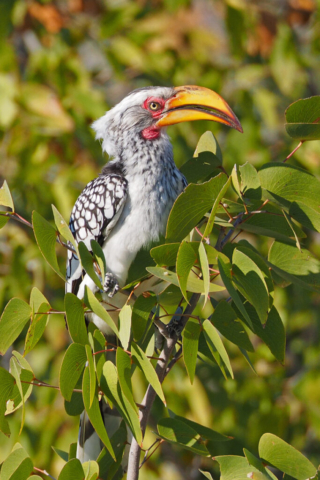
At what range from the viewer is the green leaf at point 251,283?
4.12 feet

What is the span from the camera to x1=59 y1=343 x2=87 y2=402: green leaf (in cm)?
132

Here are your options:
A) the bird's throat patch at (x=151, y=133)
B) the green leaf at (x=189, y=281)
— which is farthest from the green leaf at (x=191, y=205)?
the bird's throat patch at (x=151, y=133)

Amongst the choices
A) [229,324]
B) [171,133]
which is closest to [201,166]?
[229,324]

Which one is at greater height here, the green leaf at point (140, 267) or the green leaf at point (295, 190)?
the green leaf at point (295, 190)

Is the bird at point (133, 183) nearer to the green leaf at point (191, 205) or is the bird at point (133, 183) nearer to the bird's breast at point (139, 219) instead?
the bird's breast at point (139, 219)

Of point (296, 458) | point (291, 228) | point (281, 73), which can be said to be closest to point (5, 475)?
point (296, 458)

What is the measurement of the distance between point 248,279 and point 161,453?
10.3 feet

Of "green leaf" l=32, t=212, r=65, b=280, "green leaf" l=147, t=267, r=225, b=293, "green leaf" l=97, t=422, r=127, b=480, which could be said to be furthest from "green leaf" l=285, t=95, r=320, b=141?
"green leaf" l=97, t=422, r=127, b=480

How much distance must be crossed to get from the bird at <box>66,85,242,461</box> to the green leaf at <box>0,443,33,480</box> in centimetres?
67

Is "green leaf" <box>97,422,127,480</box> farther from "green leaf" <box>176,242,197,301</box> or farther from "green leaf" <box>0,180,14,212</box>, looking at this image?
"green leaf" <box>0,180,14,212</box>

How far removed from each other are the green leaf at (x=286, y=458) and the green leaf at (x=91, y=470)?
0.40 metres

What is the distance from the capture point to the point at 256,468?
1271 millimetres

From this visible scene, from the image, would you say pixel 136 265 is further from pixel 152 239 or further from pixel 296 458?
pixel 296 458

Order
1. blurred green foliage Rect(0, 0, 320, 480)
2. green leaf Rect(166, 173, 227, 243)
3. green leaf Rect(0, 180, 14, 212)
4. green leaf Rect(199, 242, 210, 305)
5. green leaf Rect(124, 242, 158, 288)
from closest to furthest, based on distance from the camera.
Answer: green leaf Rect(199, 242, 210, 305) < green leaf Rect(166, 173, 227, 243) < green leaf Rect(0, 180, 14, 212) < green leaf Rect(124, 242, 158, 288) < blurred green foliage Rect(0, 0, 320, 480)
